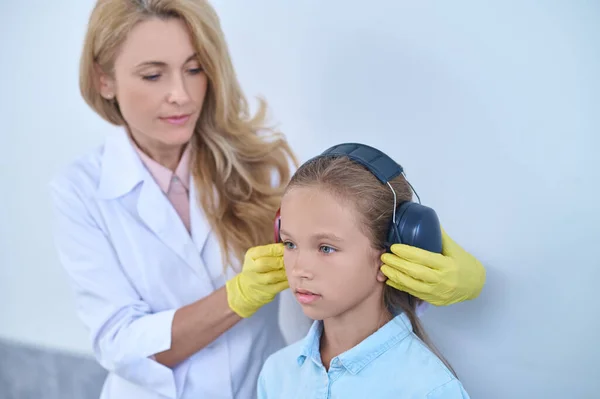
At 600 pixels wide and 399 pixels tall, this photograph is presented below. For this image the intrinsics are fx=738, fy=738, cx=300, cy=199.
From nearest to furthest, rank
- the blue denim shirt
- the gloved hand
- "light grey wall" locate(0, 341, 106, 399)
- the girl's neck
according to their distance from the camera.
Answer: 1. the blue denim shirt
2. the girl's neck
3. the gloved hand
4. "light grey wall" locate(0, 341, 106, 399)

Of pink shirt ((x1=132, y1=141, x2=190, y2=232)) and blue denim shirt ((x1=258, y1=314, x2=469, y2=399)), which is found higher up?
pink shirt ((x1=132, y1=141, x2=190, y2=232))

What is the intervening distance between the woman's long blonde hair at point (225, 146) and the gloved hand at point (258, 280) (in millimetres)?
181

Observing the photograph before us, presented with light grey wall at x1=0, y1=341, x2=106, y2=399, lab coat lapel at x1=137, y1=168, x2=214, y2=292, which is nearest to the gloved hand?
lab coat lapel at x1=137, y1=168, x2=214, y2=292

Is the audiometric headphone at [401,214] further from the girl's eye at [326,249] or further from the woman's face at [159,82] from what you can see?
the woman's face at [159,82]

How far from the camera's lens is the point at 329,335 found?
4.98 ft

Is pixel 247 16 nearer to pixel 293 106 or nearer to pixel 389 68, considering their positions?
pixel 293 106

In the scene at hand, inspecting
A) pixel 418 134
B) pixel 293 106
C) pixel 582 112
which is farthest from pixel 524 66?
pixel 293 106

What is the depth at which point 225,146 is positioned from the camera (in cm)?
196

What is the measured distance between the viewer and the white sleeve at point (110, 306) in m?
1.83

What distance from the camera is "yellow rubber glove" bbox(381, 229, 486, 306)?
4.55 ft

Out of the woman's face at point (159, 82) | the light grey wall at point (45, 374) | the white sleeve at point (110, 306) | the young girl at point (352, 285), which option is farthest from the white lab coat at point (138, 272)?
the young girl at point (352, 285)

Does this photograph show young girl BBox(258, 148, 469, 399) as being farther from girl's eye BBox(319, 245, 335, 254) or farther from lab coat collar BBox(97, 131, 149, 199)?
lab coat collar BBox(97, 131, 149, 199)

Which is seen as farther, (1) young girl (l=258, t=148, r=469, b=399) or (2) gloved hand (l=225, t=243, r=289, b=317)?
(2) gloved hand (l=225, t=243, r=289, b=317)

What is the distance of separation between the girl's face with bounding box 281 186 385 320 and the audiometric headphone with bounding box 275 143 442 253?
2.6 inches
